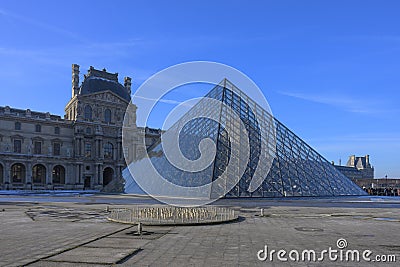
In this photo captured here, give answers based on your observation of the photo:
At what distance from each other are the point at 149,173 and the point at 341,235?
1232 inches

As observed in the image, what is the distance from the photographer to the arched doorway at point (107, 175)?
8782cm

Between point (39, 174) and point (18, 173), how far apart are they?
422cm

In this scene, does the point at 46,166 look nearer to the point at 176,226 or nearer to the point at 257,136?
the point at 257,136

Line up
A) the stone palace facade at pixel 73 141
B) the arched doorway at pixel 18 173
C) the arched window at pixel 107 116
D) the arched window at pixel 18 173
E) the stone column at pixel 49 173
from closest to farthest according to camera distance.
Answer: the arched doorway at pixel 18 173 → the arched window at pixel 18 173 → the stone palace facade at pixel 73 141 → the stone column at pixel 49 173 → the arched window at pixel 107 116

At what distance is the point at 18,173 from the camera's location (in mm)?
75250

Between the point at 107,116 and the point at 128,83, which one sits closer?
the point at 107,116

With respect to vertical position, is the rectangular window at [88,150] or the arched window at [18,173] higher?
the rectangular window at [88,150]

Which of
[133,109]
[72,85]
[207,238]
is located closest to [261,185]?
[207,238]

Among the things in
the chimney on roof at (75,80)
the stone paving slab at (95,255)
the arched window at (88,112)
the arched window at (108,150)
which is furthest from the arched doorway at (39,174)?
the stone paving slab at (95,255)

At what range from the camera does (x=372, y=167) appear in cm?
19650

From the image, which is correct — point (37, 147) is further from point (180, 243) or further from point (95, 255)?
point (95, 255)

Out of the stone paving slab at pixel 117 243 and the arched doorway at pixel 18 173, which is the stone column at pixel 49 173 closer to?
the arched doorway at pixel 18 173

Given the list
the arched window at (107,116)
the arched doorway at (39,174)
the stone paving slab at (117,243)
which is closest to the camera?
the stone paving slab at (117,243)

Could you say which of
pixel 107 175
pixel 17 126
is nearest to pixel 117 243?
pixel 17 126
